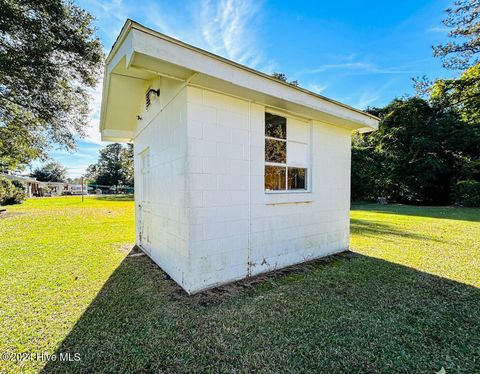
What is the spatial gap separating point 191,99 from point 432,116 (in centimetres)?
2329

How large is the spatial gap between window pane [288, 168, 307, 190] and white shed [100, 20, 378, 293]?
0.07 ft

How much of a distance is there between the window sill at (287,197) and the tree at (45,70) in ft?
29.6

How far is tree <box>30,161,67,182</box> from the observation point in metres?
49.4

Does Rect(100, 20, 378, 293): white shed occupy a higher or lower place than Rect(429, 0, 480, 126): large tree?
lower

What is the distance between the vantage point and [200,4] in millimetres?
5383

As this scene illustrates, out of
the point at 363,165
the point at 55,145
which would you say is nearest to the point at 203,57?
the point at 55,145

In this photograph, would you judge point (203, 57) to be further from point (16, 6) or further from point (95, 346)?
point (16, 6)

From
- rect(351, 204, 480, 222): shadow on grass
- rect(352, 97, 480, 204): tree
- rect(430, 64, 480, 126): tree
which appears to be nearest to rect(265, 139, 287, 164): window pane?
rect(351, 204, 480, 222): shadow on grass

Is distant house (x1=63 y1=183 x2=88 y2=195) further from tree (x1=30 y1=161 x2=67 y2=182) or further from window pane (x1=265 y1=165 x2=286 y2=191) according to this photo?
window pane (x1=265 y1=165 x2=286 y2=191)

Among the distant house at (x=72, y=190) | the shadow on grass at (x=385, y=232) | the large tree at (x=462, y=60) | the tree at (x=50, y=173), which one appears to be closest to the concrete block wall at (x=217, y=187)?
the shadow on grass at (x=385, y=232)

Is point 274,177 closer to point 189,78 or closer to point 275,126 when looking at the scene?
point 275,126

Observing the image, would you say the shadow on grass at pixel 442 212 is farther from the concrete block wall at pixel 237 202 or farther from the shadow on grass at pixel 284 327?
the concrete block wall at pixel 237 202

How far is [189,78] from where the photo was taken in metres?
3.05

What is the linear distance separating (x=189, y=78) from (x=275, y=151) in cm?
203
